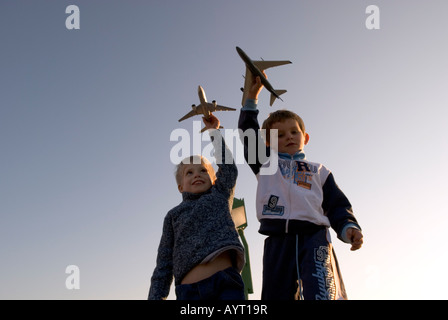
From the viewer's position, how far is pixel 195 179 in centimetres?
490

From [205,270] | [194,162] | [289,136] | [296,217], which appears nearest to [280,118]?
[289,136]

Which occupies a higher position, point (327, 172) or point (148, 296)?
point (327, 172)

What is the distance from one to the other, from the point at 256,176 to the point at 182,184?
3.13ft

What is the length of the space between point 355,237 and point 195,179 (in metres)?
1.95

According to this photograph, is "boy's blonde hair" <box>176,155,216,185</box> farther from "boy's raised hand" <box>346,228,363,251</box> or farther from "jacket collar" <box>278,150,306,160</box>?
"boy's raised hand" <box>346,228,363,251</box>

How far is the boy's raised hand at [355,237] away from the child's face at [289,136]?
1.15 meters

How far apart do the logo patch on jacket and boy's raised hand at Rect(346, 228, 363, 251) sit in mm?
726

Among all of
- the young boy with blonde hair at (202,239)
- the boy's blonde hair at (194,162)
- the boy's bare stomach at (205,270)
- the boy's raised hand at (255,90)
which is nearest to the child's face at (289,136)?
the boy's raised hand at (255,90)

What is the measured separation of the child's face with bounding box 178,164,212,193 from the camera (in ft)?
16.0

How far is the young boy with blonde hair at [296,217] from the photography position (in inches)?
154

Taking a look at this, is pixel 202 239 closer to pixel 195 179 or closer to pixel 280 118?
pixel 195 179

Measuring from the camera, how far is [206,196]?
15.5 ft
